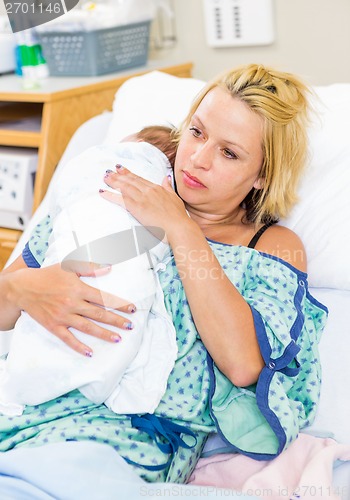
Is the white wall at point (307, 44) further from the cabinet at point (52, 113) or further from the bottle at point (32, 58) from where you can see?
the bottle at point (32, 58)

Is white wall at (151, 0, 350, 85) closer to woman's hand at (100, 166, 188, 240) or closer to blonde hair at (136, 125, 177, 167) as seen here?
blonde hair at (136, 125, 177, 167)

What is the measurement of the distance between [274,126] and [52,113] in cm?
85

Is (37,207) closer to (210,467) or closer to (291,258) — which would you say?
(291,258)

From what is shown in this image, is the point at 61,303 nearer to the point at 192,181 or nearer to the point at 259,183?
the point at 192,181

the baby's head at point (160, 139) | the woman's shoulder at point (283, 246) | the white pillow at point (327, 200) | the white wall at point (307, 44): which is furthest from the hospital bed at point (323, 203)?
the white wall at point (307, 44)

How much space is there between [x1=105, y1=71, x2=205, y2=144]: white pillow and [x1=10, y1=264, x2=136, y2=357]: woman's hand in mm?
639

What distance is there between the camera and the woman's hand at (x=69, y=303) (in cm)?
101

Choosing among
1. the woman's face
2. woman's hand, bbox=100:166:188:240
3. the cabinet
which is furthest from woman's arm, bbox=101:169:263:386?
the cabinet

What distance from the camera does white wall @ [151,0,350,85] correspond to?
184 centimetres

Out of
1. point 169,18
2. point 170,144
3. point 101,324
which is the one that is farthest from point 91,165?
point 169,18

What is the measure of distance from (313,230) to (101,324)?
56 centimetres

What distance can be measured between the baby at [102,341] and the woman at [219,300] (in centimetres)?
2

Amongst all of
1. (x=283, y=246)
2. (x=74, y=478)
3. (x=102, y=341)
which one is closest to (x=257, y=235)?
(x=283, y=246)

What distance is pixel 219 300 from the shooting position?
1.03 metres
